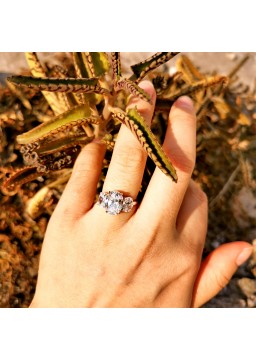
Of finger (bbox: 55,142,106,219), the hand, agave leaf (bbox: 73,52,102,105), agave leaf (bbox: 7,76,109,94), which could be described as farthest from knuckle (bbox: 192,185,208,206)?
agave leaf (bbox: 7,76,109,94)

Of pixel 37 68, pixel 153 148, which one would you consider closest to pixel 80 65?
pixel 37 68

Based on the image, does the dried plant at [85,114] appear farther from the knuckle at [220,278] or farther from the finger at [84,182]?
the knuckle at [220,278]

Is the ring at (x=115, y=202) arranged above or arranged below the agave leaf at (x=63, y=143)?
below

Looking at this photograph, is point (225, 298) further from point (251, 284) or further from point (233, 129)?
point (233, 129)

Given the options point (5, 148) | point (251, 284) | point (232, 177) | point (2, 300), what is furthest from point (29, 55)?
point (251, 284)

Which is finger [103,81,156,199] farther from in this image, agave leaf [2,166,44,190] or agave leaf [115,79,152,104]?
agave leaf [2,166,44,190]

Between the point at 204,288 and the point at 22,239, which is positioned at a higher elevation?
the point at 22,239

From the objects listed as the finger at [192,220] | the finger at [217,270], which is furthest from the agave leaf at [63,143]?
the finger at [217,270]
